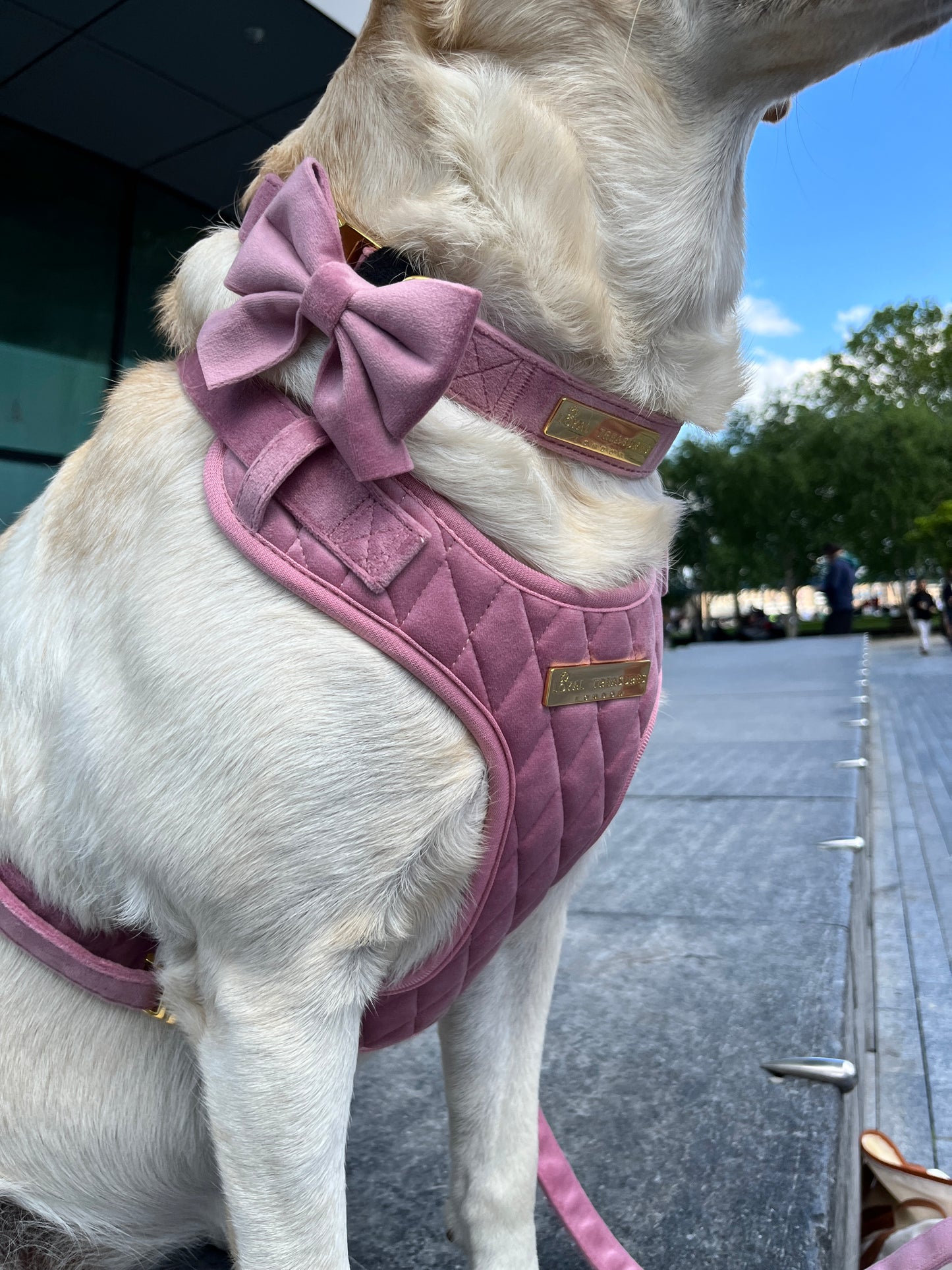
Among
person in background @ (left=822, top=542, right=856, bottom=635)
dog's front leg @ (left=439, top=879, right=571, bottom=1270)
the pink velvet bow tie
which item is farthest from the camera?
person in background @ (left=822, top=542, right=856, bottom=635)

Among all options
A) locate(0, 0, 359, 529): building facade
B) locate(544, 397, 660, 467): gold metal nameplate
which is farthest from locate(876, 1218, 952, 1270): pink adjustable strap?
locate(0, 0, 359, 529): building facade

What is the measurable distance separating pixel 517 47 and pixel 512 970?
43.5 inches

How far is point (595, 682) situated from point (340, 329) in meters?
0.44

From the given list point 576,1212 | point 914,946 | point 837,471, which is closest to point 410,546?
point 576,1212

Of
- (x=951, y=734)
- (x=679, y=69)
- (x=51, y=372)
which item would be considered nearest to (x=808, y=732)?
(x=951, y=734)

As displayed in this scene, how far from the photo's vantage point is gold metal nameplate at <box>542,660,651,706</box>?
938 mm

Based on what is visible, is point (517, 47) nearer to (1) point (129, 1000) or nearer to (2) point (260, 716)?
(2) point (260, 716)

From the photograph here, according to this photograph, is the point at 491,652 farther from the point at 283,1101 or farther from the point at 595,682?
the point at 283,1101

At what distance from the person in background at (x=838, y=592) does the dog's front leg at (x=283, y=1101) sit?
59.1 ft

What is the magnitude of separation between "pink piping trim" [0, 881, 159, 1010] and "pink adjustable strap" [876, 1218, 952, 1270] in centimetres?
95

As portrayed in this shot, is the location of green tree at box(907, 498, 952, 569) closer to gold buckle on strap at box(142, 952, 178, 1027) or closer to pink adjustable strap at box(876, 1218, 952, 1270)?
pink adjustable strap at box(876, 1218, 952, 1270)

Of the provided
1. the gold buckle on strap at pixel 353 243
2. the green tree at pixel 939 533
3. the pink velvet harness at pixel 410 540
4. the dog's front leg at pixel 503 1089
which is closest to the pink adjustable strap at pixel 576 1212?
the dog's front leg at pixel 503 1089

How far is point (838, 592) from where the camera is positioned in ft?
58.6

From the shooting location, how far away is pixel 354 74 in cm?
103
